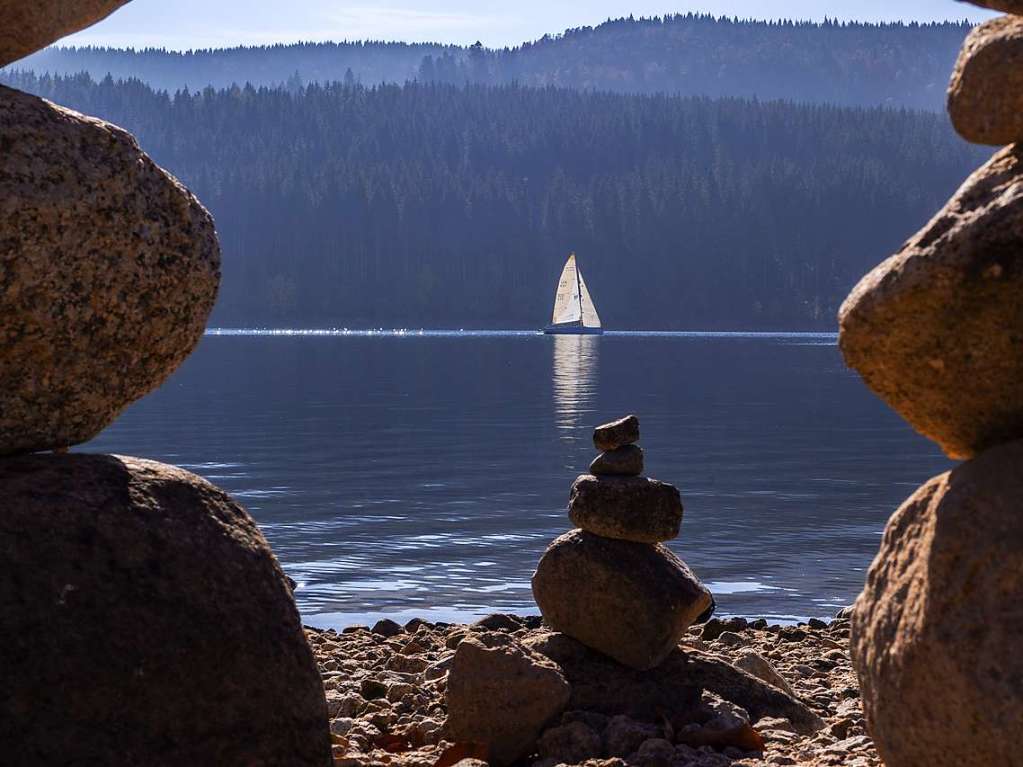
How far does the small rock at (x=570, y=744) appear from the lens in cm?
716

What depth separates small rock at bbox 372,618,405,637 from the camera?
12.0 m

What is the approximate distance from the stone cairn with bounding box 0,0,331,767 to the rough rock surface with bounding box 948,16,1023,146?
2.85 meters

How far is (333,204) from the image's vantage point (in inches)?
7761

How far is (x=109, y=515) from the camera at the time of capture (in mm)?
4840

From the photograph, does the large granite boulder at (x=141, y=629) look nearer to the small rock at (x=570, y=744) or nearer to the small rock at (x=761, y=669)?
the small rock at (x=570, y=744)

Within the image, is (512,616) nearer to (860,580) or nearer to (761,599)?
(761,599)

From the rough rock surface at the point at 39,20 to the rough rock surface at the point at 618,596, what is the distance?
4643 mm

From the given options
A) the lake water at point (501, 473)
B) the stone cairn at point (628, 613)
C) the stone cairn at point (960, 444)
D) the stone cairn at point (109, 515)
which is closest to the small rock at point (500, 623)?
the lake water at point (501, 473)

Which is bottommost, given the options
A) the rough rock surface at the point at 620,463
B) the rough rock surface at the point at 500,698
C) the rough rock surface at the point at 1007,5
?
the rough rock surface at the point at 500,698

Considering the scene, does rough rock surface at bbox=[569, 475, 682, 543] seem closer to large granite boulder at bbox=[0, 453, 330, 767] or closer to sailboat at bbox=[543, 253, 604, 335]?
large granite boulder at bbox=[0, 453, 330, 767]

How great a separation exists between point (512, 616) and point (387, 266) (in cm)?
18075

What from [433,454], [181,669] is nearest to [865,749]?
[181,669]

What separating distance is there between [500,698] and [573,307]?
13346 centimetres

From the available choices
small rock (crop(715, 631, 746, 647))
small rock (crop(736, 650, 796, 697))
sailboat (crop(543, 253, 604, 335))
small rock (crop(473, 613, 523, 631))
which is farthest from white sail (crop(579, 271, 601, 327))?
small rock (crop(736, 650, 796, 697))
